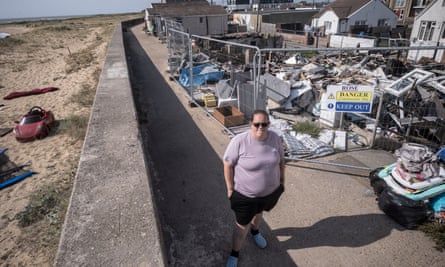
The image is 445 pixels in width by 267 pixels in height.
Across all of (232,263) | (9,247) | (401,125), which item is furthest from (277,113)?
(9,247)

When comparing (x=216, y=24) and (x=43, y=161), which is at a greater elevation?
(x=216, y=24)

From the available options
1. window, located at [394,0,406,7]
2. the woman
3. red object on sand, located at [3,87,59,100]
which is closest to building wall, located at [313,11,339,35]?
window, located at [394,0,406,7]

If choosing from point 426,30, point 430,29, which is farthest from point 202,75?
point 426,30

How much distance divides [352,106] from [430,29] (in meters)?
27.1

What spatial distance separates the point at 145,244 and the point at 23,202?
3645 mm

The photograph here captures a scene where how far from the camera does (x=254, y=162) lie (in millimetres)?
2688

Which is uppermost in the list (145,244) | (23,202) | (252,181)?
(252,181)

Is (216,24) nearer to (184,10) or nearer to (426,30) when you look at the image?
(184,10)

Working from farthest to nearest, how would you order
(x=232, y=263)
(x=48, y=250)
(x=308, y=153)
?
1. (x=308, y=153)
2. (x=48, y=250)
3. (x=232, y=263)

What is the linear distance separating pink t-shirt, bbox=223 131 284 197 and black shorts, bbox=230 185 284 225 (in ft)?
0.20

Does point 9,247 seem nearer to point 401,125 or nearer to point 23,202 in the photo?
point 23,202

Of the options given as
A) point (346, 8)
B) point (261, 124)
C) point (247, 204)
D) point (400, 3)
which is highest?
point (400, 3)

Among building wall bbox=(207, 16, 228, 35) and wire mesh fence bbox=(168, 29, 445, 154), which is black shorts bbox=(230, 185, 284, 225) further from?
building wall bbox=(207, 16, 228, 35)

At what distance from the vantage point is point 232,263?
3.17 metres
